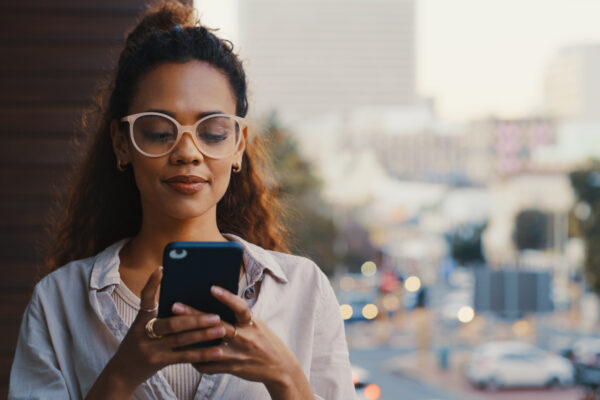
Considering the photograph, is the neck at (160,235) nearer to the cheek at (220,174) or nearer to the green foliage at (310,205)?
the cheek at (220,174)

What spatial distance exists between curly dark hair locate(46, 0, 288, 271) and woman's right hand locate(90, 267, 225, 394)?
1.36 ft

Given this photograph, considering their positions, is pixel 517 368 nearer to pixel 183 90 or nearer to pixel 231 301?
pixel 183 90

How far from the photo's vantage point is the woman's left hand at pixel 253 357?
95cm

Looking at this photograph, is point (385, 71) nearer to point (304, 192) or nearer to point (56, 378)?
point (304, 192)

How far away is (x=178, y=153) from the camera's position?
44.3 inches

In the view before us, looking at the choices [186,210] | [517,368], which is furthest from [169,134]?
[517,368]

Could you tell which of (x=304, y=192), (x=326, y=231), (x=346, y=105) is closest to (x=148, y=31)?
(x=304, y=192)

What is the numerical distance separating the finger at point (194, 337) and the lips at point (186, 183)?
283 mm

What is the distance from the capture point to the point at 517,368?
21.6 meters

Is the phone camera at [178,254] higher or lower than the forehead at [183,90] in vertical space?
lower

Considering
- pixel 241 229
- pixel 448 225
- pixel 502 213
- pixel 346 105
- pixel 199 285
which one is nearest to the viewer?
pixel 199 285

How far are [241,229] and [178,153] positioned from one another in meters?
0.40

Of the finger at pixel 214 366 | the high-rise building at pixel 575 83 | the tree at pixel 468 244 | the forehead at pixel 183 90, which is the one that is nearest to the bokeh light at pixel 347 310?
the tree at pixel 468 244

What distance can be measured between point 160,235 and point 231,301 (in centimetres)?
36
